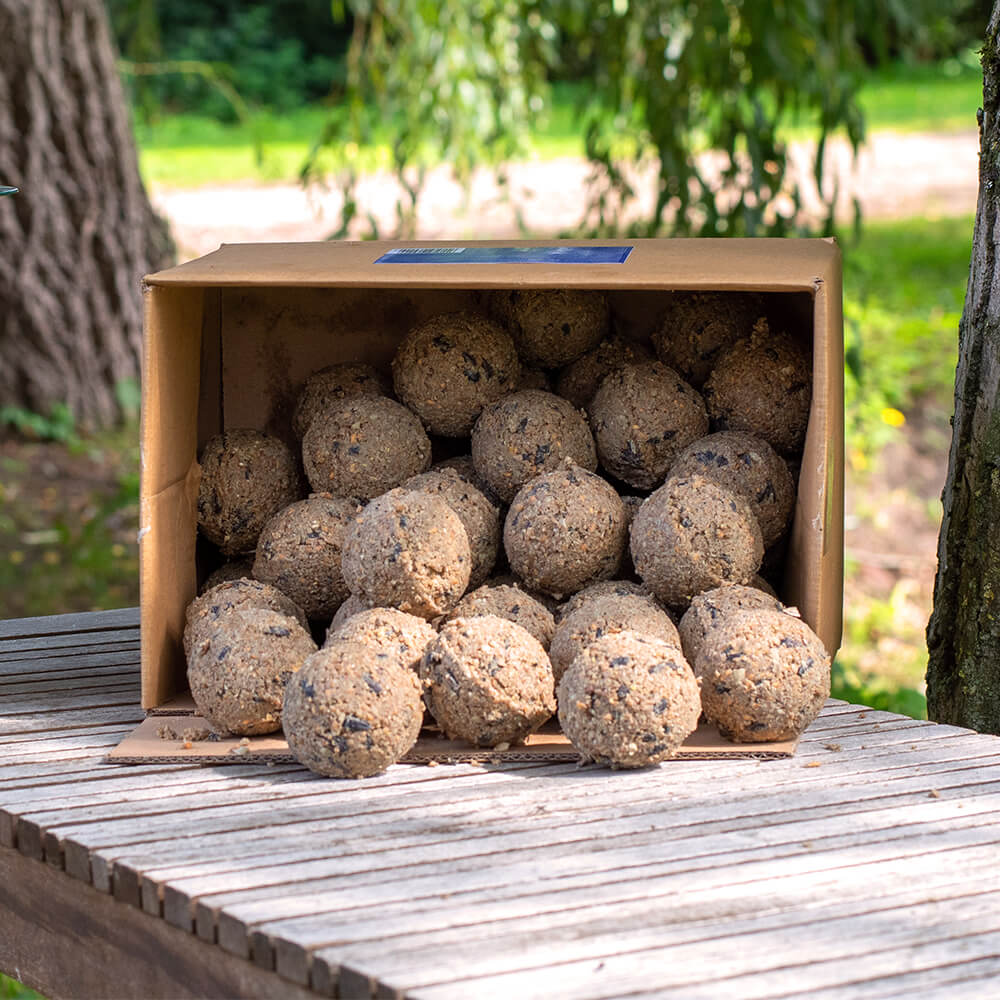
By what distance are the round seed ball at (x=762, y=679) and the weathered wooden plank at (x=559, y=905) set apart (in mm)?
295

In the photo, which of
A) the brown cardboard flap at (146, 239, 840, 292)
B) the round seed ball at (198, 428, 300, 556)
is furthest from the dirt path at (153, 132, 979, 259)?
the brown cardboard flap at (146, 239, 840, 292)

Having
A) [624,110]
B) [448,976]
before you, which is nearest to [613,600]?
[448,976]

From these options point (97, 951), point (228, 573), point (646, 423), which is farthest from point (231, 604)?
point (646, 423)

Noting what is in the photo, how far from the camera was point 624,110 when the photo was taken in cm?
467

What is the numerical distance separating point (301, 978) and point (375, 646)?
606 mm

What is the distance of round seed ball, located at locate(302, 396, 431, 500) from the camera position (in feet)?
7.82

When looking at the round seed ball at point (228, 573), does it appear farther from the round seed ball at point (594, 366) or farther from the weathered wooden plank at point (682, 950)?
the weathered wooden plank at point (682, 950)

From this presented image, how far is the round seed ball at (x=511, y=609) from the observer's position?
83.0 inches

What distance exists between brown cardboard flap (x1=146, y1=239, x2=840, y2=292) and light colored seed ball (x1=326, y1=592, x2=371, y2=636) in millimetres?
453

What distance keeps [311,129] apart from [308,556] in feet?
48.0

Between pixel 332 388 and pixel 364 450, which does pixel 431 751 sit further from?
pixel 332 388

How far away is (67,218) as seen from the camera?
488 cm

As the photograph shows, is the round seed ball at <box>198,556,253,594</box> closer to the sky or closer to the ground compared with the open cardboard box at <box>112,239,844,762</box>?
closer to the ground

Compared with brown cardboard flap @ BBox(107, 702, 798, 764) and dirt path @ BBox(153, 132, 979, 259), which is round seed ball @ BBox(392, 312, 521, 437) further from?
dirt path @ BBox(153, 132, 979, 259)
